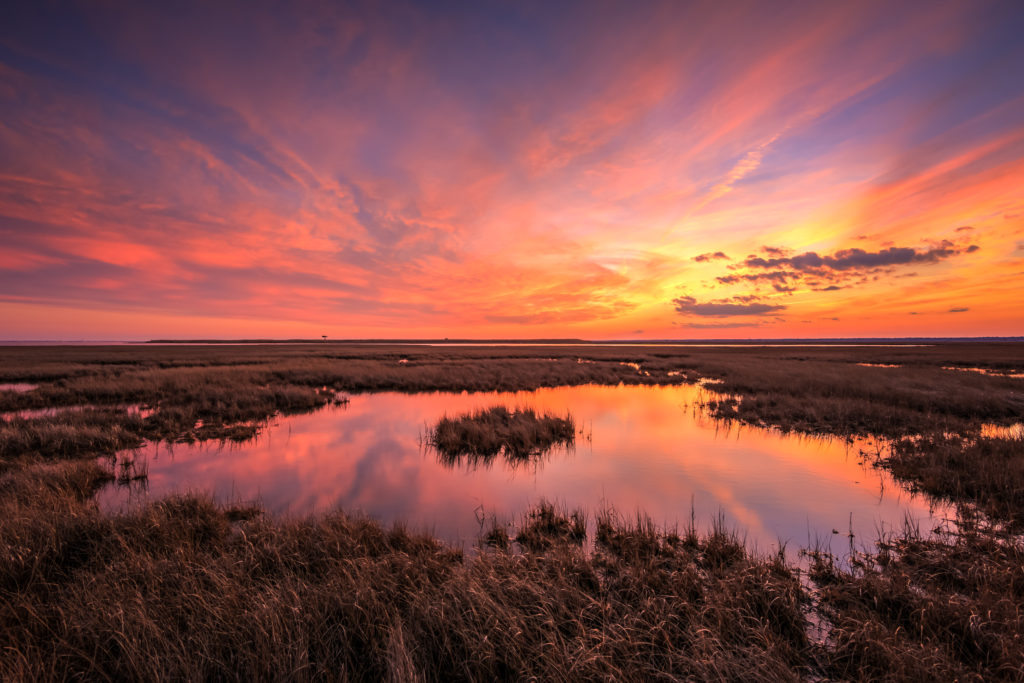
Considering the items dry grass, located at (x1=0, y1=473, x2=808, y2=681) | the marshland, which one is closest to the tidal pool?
the marshland

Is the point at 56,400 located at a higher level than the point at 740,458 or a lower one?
higher

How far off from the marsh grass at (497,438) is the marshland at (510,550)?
113mm

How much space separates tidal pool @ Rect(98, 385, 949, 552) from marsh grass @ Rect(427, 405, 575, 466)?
2.01 feet

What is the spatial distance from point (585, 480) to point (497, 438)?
162 inches

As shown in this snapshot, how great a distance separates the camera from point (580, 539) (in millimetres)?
7359

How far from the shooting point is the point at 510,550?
679 centimetres

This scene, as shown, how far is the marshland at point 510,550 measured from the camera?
12.7 ft

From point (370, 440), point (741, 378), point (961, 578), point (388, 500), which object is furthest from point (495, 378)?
point (961, 578)

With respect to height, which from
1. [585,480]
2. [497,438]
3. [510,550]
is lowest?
[585,480]

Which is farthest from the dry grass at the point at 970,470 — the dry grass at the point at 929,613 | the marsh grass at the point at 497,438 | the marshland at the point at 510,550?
the marsh grass at the point at 497,438

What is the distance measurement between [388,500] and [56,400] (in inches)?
966

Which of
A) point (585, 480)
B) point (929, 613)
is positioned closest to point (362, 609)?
point (929, 613)

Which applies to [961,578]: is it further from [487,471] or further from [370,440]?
[370,440]

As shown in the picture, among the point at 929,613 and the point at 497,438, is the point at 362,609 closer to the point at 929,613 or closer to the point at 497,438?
the point at 929,613
